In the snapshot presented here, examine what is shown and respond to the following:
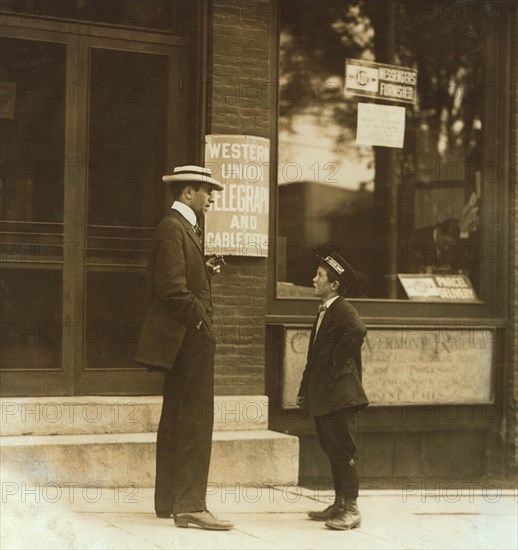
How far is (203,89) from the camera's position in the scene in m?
8.96

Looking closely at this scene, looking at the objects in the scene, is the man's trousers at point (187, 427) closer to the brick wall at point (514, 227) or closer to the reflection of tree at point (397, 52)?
the reflection of tree at point (397, 52)

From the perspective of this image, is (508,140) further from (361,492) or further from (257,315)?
(361,492)

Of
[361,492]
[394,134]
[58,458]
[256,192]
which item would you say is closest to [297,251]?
[256,192]

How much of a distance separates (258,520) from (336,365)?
4.01ft

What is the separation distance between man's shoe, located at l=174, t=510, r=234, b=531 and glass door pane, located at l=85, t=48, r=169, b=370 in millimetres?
2327

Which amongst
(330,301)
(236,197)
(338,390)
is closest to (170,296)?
(330,301)

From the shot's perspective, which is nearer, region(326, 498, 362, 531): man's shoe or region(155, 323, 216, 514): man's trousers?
region(155, 323, 216, 514): man's trousers

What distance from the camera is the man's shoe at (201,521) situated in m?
6.82

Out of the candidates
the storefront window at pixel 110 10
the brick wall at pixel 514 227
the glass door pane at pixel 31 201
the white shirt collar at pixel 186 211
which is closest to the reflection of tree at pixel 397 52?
the brick wall at pixel 514 227

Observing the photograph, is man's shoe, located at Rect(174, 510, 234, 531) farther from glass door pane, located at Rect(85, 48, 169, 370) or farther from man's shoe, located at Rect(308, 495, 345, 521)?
glass door pane, located at Rect(85, 48, 169, 370)

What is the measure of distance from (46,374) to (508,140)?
484cm

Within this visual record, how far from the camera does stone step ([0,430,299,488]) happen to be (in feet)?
25.9

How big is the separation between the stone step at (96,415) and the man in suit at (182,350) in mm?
1525

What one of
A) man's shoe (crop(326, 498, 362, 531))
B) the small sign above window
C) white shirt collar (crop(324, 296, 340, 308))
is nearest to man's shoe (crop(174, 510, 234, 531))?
man's shoe (crop(326, 498, 362, 531))
